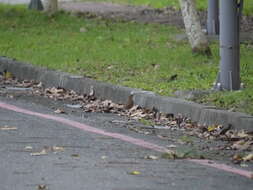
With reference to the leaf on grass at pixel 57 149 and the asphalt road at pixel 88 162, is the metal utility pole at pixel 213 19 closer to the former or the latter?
the asphalt road at pixel 88 162

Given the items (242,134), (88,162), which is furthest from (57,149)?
(242,134)

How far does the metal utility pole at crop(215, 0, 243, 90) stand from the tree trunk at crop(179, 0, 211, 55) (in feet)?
10.4

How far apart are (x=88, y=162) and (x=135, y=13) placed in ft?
45.0

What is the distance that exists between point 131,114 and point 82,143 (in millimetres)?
2207

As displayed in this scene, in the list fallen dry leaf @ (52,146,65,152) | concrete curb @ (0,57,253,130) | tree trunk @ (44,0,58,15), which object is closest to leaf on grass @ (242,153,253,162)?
concrete curb @ (0,57,253,130)

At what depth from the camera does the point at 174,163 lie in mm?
7070

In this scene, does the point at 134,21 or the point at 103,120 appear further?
the point at 134,21

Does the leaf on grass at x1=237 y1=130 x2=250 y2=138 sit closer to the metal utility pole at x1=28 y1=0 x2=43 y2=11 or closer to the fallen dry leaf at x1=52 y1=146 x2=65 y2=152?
the fallen dry leaf at x1=52 y1=146 x2=65 y2=152

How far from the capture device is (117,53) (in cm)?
1381

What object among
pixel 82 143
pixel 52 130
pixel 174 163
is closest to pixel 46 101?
pixel 52 130

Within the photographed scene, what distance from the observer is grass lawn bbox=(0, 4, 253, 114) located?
11.1 m

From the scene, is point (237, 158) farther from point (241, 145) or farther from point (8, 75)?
point (8, 75)

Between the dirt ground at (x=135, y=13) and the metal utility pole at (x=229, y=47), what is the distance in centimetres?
681

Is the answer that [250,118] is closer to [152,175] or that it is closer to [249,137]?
[249,137]
